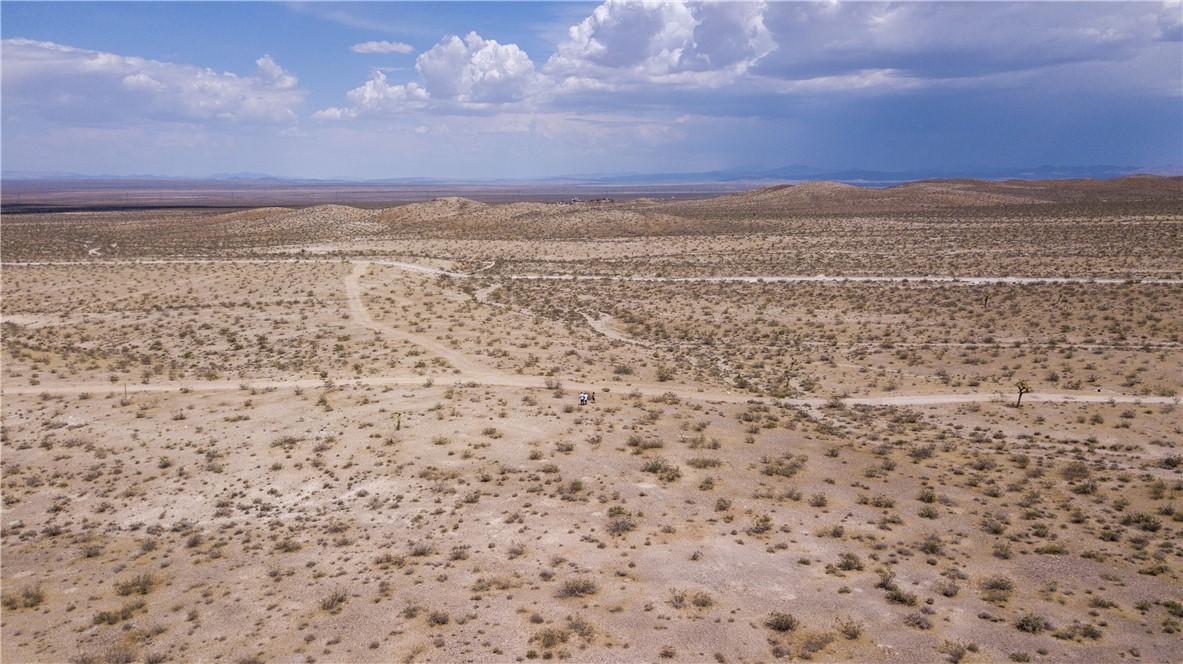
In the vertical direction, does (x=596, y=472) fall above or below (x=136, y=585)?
above

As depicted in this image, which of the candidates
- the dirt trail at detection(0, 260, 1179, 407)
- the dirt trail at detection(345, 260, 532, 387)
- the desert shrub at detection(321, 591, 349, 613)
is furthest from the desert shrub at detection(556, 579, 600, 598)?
the dirt trail at detection(345, 260, 532, 387)

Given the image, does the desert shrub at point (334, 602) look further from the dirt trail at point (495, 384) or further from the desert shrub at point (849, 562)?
the dirt trail at point (495, 384)

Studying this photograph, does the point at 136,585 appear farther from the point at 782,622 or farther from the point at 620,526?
the point at 782,622

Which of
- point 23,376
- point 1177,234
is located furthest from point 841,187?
point 23,376

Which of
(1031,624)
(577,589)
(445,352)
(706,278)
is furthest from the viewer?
(706,278)

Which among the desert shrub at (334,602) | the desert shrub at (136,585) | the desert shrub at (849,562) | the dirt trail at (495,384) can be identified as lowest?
the desert shrub at (136,585)

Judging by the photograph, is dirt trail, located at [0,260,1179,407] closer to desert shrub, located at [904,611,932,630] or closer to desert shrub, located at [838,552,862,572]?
desert shrub, located at [838,552,862,572]

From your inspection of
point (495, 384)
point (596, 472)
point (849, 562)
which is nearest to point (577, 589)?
point (849, 562)

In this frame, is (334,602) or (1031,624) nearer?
(1031,624)

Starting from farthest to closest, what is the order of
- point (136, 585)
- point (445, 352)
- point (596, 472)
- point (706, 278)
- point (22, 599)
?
point (706, 278), point (445, 352), point (596, 472), point (136, 585), point (22, 599)

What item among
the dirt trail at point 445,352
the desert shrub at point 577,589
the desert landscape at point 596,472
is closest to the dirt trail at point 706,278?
the desert landscape at point 596,472
